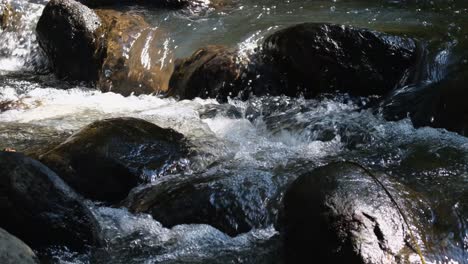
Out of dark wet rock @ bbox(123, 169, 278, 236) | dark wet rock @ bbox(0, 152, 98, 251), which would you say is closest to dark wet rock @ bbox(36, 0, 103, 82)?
dark wet rock @ bbox(123, 169, 278, 236)

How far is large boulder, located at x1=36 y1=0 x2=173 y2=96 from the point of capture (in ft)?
25.8

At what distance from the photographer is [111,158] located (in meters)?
4.60

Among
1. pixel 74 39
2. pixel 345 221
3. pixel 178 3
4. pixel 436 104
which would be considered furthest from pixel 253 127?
pixel 178 3

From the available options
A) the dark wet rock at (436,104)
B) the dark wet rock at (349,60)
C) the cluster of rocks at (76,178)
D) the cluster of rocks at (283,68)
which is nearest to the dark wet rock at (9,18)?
the cluster of rocks at (283,68)

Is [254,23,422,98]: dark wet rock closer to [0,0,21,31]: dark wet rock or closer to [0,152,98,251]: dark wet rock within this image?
[0,152,98,251]: dark wet rock

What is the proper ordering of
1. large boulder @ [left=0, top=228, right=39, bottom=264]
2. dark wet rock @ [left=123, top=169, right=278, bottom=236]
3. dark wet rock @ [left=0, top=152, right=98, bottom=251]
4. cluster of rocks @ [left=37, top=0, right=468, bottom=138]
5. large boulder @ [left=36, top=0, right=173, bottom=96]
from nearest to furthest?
large boulder @ [left=0, top=228, right=39, bottom=264] → dark wet rock @ [left=0, top=152, right=98, bottom=251] → dark wet rock @ [left=123, top=169, right=278, bottom=236] → cluster of rocks @ [left=37, top=0, right=468, bottom=138] → large boulder @ [left=36, top=0, right=173, bottom=96]

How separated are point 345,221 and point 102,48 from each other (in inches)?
233

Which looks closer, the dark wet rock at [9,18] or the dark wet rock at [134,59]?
the dark wet rock at [134,59]

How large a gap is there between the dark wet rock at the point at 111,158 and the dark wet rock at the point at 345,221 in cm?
154

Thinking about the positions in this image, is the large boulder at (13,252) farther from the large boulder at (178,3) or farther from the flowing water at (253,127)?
the large boulder at (178,3)

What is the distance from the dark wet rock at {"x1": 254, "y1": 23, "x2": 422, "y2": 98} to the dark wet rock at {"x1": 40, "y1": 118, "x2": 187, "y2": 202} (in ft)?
6.93

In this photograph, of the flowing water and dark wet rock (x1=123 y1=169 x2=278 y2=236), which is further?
dark wet rock (x1=123 y1=169 x2=278 y2=236)

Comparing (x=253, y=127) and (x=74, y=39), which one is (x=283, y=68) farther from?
(x=74, y=39)

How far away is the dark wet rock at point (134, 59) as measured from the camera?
7727 millimetres
